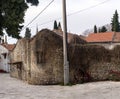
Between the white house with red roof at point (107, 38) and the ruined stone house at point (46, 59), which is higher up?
the white house with red roof at point (107, 38)

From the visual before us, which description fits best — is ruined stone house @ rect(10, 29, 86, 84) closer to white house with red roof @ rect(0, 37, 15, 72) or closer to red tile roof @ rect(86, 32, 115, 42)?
white house with red roof @ rect(0, 37, 15, 72)

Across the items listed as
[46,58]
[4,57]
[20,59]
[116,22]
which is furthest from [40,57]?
[116,22]

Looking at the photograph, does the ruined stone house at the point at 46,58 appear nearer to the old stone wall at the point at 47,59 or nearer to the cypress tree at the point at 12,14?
the old stone wall at the point at 47,59

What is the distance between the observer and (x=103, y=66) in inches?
1073

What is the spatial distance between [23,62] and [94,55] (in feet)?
24.0

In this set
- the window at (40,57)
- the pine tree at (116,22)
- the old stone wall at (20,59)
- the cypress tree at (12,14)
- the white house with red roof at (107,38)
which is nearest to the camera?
the window at (40,57)

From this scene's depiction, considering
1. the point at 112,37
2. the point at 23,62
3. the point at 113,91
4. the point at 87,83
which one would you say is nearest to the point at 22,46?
the point at 23,62

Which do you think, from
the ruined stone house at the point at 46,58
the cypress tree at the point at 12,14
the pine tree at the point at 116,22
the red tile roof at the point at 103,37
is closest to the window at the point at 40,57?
the ruined stone house at the point at 46,58

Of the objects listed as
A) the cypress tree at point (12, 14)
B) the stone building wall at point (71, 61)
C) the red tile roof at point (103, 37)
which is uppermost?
the red tile roof at point (103, 37)

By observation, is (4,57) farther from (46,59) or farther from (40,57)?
(46,59)

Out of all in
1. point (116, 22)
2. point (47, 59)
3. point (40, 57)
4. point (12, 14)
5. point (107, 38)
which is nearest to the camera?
point (47, 59)

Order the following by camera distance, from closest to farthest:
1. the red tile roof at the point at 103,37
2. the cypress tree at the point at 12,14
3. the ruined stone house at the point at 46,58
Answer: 1. the ruined stone house at the point at 46,58
2. the cypress tree at the point at 12,14
3. the red tile roof at the point at 103,37

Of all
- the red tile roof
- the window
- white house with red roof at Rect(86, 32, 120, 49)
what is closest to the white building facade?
white house with red roof at Rect(86, 32, 120, 49)

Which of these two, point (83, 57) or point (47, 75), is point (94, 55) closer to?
point (83, 57)
